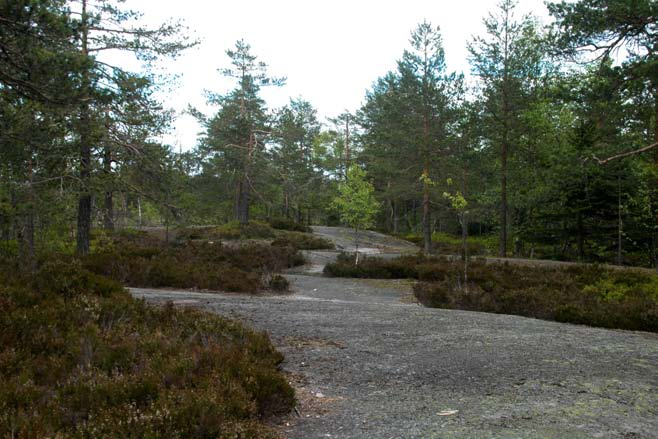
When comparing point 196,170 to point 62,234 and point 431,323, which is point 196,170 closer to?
point 62,234

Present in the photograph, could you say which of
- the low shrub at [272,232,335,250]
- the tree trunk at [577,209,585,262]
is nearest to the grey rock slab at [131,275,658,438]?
the low shrub at [272,232,335,250]

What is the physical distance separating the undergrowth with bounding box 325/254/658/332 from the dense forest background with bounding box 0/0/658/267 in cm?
234

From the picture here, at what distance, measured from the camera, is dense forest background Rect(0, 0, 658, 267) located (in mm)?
10195

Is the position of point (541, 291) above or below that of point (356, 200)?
below

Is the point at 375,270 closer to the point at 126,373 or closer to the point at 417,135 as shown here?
the point at 417,135

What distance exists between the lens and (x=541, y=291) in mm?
11102

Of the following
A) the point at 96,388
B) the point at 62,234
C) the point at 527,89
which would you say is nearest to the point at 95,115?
the point at 62,234

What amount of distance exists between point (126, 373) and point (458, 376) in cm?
316

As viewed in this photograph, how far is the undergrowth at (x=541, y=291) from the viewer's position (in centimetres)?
873

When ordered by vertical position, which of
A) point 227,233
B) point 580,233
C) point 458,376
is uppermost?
point 580,233

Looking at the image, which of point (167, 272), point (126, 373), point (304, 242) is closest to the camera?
point (126, 373)

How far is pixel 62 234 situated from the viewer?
58.4 feet

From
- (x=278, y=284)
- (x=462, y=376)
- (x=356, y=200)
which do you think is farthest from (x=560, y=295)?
(x=356, y=200)

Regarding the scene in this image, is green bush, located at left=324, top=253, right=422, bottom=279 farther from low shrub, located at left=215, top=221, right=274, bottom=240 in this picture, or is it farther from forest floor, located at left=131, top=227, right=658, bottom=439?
low shrub, located at left=215, top=221, right=274, bottom=240
